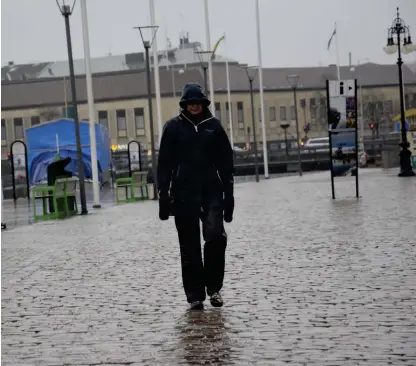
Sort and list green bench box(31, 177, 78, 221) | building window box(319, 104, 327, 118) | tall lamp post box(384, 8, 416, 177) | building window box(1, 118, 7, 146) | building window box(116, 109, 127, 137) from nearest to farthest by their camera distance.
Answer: green bench box(31, 177, 78, 221)
tall lamp post box(384, 8, 416, 177)
building window box(116, 109, 127, 137)
building window box(319, 104, 327, 118)
building window box(1, 118, 7, 146)

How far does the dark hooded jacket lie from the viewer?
1030 cm

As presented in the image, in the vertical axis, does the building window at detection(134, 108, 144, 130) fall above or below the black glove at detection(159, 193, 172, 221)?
above

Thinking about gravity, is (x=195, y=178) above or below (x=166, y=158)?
below

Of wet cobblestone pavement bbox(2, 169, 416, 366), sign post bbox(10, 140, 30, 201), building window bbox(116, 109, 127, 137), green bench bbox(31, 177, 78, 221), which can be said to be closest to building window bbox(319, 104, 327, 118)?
building window bbox(116, 109, 127, 137)

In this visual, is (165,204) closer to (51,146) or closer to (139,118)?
(51,146)

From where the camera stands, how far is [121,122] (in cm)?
13825

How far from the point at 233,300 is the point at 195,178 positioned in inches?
47.8

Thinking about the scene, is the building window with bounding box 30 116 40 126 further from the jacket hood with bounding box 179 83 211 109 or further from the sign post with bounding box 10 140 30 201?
the jacket hood with bounding box 179 83 211 109

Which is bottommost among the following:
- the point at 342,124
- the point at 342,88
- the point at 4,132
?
the point at 4,132

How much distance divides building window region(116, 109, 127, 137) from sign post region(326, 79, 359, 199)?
107739 millimetres

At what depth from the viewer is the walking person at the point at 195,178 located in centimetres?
1031

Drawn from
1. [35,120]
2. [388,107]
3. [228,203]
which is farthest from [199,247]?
[388,107]

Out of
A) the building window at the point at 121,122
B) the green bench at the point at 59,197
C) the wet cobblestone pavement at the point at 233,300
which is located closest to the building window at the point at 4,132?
the building window at the point at 121,122

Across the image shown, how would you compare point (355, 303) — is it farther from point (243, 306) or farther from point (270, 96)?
point (270, 96)
